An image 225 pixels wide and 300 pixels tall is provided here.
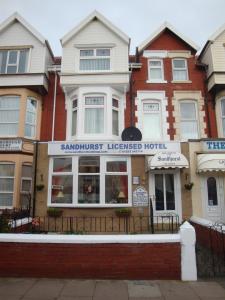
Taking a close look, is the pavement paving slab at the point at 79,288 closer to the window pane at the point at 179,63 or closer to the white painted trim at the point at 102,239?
the white painted trim at the point at 102,239

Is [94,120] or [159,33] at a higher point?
[159,33]

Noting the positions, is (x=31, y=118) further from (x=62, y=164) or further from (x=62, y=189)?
(x=62, y=189)

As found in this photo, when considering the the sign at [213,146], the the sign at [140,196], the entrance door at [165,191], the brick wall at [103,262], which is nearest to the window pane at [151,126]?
the the sign at [213,146]

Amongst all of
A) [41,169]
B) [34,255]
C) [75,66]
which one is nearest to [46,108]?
[75,66]

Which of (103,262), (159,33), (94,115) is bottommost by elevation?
(103,262)

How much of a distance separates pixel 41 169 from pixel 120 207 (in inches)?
158

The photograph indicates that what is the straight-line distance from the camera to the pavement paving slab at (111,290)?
5289mm

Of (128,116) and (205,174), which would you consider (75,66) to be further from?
(205,174)

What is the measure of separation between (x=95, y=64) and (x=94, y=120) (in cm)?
350

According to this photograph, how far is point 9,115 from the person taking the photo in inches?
607

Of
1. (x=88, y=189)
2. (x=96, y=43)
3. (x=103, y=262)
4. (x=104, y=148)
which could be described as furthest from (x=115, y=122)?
(x=103, y=262)

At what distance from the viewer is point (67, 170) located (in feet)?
40.5

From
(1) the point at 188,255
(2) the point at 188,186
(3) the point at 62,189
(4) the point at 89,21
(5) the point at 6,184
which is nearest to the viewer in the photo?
(1) the point at 188,255

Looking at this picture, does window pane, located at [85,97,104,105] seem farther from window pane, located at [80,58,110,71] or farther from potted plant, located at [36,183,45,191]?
potted plant, located at [36,183,45,191]
